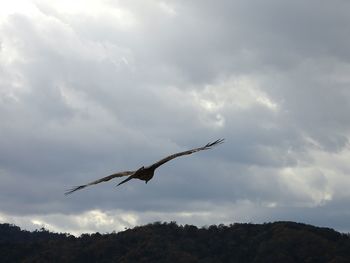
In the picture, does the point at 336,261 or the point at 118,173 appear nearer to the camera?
the point at 118,173

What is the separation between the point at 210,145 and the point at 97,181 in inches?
205

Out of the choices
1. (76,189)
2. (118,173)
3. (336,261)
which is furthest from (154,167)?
(336,261)

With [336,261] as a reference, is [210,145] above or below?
below

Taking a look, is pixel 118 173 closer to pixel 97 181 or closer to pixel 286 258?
pixel 97 181

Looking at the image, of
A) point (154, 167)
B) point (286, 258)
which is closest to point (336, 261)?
Answer: point (286, 258)

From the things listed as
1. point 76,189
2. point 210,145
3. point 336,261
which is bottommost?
point 76,189

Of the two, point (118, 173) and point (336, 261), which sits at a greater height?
point (336, 261)

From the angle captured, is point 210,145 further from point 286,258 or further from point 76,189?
point 286,258

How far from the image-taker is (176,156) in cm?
3703

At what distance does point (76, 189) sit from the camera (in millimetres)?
33250

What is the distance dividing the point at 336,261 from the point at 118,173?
166 meters

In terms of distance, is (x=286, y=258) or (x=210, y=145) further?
(x=286, y=258)

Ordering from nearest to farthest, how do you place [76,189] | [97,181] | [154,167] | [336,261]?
1. [76,189]
2. [97,181]
3. [154,167]
4. [336,261]

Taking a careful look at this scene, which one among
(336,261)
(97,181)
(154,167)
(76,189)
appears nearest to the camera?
(76,189)
